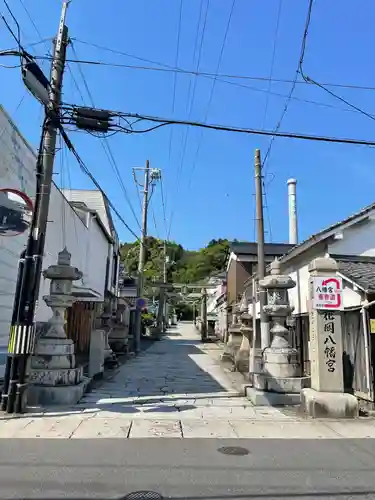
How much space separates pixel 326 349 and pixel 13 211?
8.09m

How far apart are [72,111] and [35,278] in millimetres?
3962

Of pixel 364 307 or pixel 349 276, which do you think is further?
pixel 349 276

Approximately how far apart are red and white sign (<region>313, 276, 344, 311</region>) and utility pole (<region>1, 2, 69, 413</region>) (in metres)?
6.08

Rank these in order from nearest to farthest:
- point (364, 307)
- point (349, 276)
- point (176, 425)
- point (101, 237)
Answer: point (176, 425)
point (364, 307)
point (349, 276)
point (101, 237)

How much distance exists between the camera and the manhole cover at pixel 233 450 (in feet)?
20.0

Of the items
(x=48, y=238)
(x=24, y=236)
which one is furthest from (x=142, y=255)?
(x=24, y=236)

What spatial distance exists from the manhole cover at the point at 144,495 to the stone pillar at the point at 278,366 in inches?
236

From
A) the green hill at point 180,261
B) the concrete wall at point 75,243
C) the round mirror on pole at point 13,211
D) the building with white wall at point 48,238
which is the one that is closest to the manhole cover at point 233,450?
the building with white wall at point 48,238

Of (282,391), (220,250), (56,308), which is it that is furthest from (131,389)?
(220,250)

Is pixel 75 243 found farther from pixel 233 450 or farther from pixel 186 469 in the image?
pixel 186 469

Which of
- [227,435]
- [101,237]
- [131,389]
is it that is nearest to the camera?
[227,435]

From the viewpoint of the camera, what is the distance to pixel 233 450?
6.26m

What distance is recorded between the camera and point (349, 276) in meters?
10.1

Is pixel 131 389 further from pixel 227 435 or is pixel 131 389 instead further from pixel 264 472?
pixel 264 472
